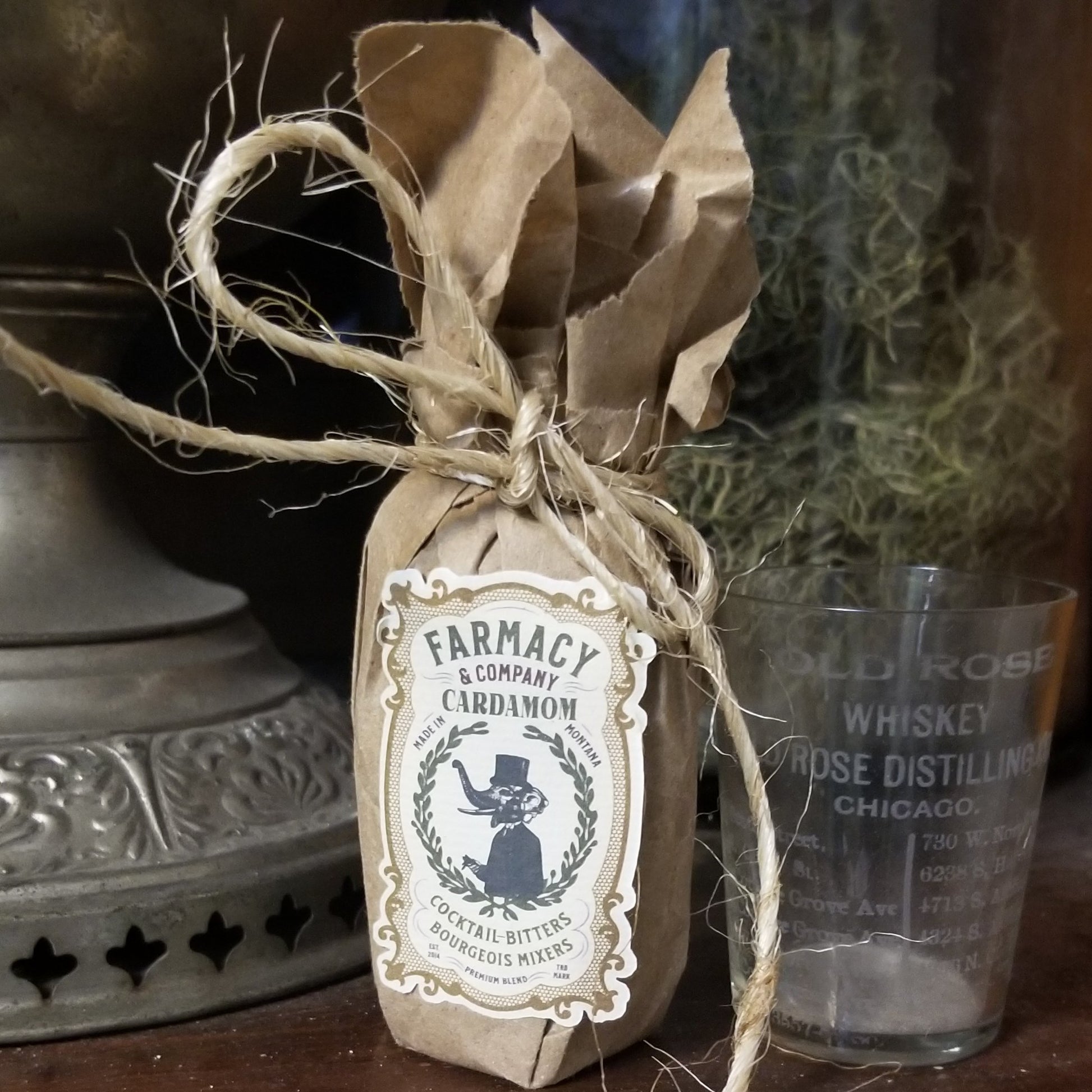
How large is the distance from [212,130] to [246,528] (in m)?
0.28

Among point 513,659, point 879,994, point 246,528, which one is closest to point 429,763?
point 513,659

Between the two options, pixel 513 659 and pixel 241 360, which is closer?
pixel 513 659

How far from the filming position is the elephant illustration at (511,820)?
15.6 inches

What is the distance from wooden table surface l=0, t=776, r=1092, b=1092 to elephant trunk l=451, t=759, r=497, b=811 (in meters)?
Result: 0.09

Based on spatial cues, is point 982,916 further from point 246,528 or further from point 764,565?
point 246,528

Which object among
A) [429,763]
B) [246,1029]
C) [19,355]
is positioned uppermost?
[19,355]

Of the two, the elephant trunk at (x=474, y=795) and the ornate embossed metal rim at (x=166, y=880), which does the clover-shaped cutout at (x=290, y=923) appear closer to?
the ornate embossed metal rim at (x=166, y=880)

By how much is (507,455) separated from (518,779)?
10cm

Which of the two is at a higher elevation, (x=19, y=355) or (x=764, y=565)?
(x=19, y=355)

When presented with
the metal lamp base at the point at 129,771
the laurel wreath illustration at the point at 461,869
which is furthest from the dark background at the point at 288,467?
the laurel wreath illustration at the point at 461,869

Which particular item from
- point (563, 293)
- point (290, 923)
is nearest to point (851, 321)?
point (563, 293)

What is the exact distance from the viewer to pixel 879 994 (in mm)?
423

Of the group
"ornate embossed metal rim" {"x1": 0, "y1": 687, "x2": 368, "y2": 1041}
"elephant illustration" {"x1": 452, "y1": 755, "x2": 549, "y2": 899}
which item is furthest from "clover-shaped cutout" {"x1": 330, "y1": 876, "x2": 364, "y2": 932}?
"elephant illustration" {"x1": 452, "y1": 755, "x2": 549, "y2": 899}

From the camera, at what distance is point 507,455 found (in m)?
0.39
